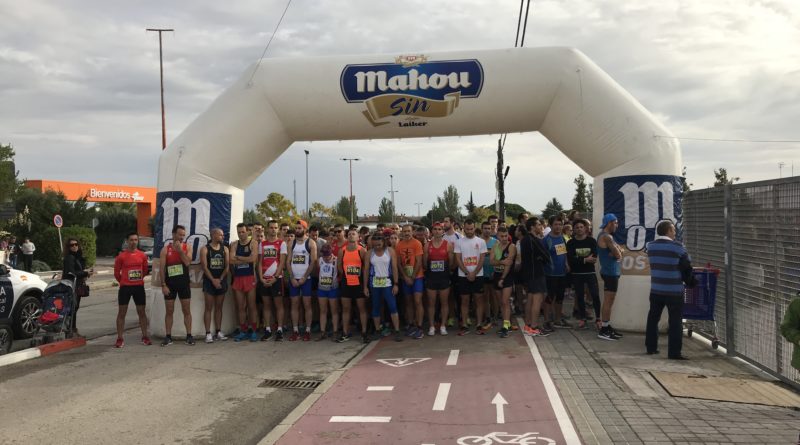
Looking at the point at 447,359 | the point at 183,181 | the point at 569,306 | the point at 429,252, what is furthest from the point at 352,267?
the point at 569,306

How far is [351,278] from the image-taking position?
8734 mm

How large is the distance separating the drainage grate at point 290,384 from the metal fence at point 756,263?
5.17 metres

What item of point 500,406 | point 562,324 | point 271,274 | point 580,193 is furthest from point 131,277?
point 580,193

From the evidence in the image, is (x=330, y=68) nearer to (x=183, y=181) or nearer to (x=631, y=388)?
(x=183, y=181)

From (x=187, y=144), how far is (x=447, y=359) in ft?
17.9

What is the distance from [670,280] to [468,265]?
9.77ft

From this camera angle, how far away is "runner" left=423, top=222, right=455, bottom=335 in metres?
8.91

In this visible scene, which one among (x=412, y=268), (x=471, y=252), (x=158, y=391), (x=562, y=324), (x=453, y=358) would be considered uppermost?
(x=471, y=252)

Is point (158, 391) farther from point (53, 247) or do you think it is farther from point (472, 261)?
point (53, 247)

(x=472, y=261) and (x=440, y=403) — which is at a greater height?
(x=472, y=261)

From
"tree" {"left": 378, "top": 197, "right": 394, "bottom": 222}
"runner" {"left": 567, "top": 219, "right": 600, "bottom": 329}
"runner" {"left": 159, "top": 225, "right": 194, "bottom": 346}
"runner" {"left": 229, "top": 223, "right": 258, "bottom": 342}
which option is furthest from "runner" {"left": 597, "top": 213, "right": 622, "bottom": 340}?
"tree" {"left": 378, "top": 197, "right": 394, "bottom": 222}

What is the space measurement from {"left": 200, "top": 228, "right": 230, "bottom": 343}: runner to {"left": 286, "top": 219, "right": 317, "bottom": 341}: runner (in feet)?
3.36

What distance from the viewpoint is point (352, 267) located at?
8742mm

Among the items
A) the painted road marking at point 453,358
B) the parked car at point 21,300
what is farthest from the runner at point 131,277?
the painted road marking at point 453,358
